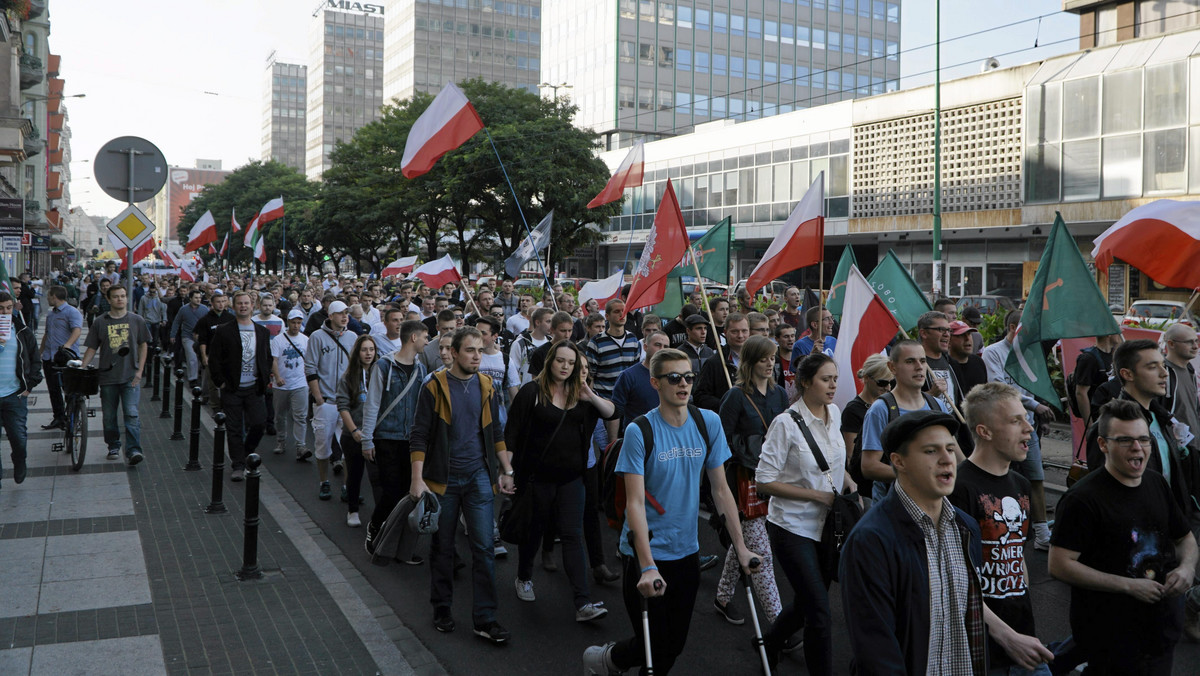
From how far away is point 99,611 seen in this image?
20.0 ft

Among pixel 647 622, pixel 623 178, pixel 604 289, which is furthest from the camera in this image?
pixel 623 178

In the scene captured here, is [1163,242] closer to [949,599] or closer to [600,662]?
[600,662]

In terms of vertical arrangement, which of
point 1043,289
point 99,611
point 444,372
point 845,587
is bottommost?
point 99,611

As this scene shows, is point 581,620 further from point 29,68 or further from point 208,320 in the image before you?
point 29,68

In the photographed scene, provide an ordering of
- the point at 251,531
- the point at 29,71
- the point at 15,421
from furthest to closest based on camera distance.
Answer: the point at 29,71
the point at 15,421
the point at 251,531

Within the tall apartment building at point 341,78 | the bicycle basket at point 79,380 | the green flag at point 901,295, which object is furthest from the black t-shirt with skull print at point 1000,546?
the tall apartment building at point 341,78

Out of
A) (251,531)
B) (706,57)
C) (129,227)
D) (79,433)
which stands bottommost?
(251,531)

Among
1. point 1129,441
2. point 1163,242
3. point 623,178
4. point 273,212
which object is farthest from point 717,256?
point 273,212

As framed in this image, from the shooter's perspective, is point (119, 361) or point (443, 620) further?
point (119, 361)

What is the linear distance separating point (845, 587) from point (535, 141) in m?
36.1

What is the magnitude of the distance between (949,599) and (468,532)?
3.47m

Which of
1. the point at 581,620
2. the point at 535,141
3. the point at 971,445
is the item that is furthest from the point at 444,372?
the point at 535,141

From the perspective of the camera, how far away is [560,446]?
604cm

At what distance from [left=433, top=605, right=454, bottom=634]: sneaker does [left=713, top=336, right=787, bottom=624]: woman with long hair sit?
1.64 m
